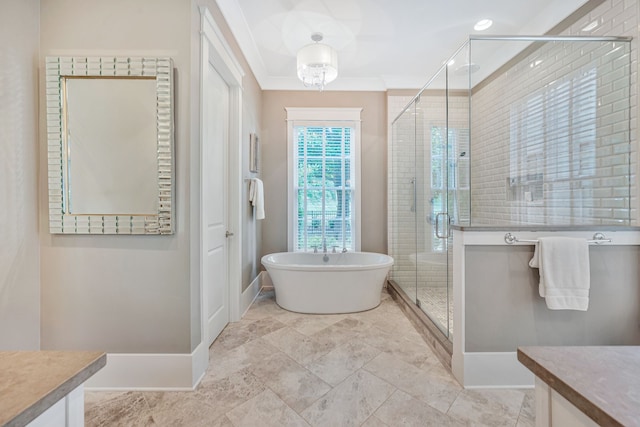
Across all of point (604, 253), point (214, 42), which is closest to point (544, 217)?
point (604, 253)

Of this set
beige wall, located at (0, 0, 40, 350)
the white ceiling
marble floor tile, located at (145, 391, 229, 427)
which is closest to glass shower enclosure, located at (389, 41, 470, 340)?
the white ceiling

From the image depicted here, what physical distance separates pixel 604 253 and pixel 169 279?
8.76ft

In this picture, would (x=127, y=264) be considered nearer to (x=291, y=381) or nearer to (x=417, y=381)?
(x=291, y=381)

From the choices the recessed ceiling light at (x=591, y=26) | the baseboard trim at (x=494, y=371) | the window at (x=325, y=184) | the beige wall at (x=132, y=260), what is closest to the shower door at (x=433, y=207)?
the baseboard trim at (x=494, y=371)

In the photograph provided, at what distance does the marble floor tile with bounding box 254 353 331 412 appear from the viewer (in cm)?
162

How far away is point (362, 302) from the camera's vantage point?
2.95 metres

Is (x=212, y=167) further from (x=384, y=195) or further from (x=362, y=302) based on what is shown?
(x=384, y=195)

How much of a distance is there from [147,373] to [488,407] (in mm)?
1986

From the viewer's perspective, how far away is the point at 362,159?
383 centimetres

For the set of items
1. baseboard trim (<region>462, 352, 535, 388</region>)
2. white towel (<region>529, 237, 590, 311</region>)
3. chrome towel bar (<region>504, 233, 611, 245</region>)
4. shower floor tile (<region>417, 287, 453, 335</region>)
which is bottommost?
baseboard trim (<region>462, 352, 535, 388</region>)

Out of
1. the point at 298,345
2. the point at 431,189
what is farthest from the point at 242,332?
the point at 431,189

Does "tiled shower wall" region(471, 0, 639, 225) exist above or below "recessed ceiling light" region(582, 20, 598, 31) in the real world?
below

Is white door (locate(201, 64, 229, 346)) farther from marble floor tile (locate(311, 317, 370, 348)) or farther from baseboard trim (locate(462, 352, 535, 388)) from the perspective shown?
baseboard trim (locate(462, 352, 535, 388))

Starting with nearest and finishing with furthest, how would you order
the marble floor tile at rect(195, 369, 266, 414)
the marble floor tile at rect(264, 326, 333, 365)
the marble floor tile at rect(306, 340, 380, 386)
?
the marble floor tile at rect(195, 369, 266, 414)
the marble floor tile at rect(306, 340, 380, 386)
the marble floor tile at rect(264, 326, 333, 365)
